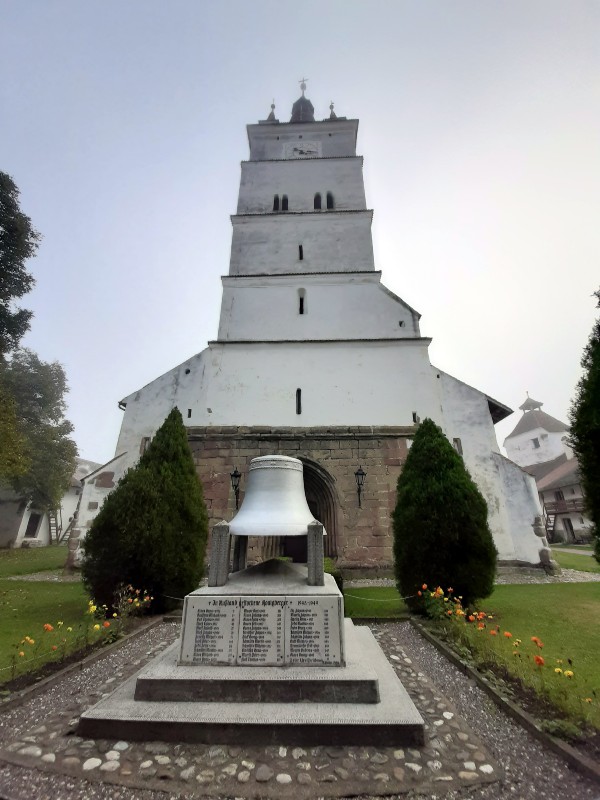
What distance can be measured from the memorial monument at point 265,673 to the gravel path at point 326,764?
0.12 meters

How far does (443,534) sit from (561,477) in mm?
34877

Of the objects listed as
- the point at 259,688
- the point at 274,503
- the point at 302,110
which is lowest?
the point at 259,688

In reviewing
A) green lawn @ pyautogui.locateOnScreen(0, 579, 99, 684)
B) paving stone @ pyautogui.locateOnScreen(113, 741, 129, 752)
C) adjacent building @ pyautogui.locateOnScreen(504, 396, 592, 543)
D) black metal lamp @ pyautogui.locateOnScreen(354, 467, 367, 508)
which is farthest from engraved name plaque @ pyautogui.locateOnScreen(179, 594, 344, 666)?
adjacent building @ pyautogui.locateOnScreen(504, 396, 592, 543)

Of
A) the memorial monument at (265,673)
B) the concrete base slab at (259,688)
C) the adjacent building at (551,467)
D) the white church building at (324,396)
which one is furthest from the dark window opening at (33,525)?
the adjacent building at (551,467)

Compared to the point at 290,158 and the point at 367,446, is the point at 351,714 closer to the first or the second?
the point at 367,446

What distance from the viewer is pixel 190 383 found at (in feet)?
46.6

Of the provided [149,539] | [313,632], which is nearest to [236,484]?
[149,539]

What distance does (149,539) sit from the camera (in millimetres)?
7121

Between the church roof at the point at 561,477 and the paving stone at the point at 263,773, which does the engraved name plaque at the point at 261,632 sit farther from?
the church roof at the point at 561,477

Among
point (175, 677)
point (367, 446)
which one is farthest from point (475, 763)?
point (367, 446)

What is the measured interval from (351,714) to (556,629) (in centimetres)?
509

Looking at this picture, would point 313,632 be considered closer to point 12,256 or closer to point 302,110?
point 12,256

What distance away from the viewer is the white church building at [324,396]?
39.5 ft

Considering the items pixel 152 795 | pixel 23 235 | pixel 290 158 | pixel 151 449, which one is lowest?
pixel 152 795
